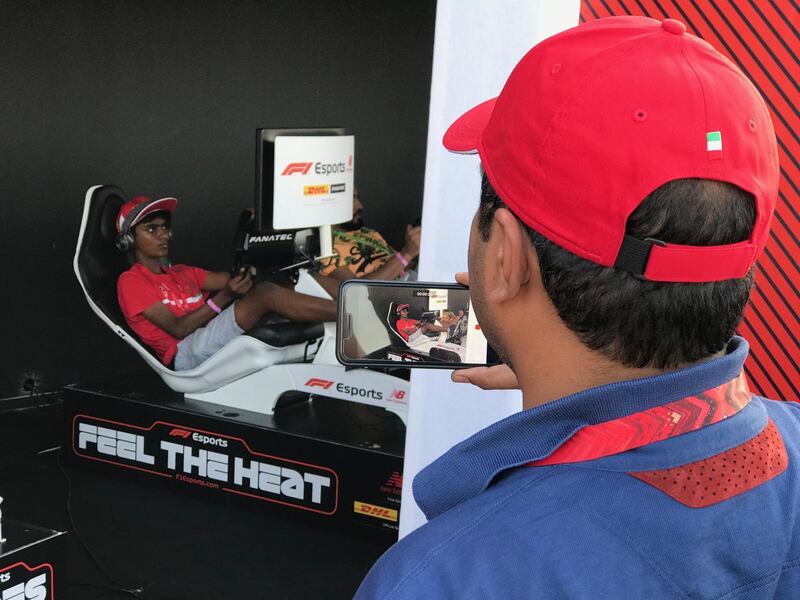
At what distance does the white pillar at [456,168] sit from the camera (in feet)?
4.50

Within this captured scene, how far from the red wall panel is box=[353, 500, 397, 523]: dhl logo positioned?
2365 millimetres

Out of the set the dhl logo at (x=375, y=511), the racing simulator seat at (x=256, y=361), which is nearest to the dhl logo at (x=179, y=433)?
the racing simulator seat at (x=256, y=361)

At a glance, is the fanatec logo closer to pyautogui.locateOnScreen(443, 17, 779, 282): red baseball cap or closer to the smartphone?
the smartphone

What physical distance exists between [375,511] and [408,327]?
8.27ft

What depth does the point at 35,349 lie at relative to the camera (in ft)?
17.3

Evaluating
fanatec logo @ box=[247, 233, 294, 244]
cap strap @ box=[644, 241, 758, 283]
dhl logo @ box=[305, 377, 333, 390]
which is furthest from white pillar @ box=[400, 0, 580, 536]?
dhl logo @ box=[305, 377, 333, 390]

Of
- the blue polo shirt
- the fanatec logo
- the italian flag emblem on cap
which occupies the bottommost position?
the fanatec logo

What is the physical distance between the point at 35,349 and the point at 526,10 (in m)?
4.55

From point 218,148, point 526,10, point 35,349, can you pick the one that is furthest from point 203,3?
point 526,10

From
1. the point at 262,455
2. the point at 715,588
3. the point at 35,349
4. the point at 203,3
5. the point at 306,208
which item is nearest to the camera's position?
the point at 715,588

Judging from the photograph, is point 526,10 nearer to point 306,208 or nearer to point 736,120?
point 736,120

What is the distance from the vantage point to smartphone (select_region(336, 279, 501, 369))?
1.19 meters

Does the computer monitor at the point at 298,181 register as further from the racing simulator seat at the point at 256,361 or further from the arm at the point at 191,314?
the arm at the point at 191,314

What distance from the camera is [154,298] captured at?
4.35 meters
